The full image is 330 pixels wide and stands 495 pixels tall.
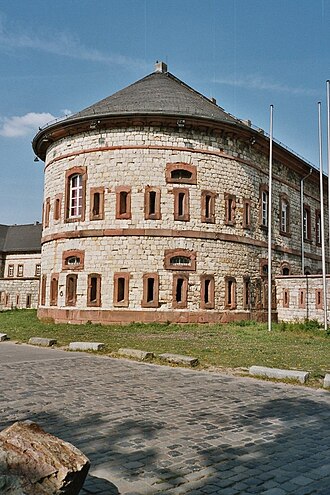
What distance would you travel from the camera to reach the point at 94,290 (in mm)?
23844

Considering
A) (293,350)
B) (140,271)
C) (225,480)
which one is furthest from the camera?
(140,271)

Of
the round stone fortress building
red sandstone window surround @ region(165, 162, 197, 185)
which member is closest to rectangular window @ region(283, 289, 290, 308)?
the round stone fortress building

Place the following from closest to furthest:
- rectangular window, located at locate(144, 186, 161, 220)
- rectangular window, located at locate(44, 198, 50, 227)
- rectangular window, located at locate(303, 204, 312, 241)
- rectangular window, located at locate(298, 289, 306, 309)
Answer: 1. rectangular window, located at locate(144, 186, 161, 220)
2. rectangular window, located at locate(298, 289, 306, 309)
3. rectangular window, located at locate(44, 198, 50, 227)
4. rectangular window, located at locate(303, 204, 312, 241)

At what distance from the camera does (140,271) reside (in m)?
23.4

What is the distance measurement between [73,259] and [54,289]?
206 centimetres

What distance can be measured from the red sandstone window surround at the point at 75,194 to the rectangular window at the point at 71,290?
9.69 feet

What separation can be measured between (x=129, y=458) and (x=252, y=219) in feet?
75.0

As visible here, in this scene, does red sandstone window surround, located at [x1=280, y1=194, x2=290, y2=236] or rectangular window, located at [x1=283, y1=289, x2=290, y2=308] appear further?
red sandstone window surround, located at [x1=280, y1=194, x2=290, y2=236]

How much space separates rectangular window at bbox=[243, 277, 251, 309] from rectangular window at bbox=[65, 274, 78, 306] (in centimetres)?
869

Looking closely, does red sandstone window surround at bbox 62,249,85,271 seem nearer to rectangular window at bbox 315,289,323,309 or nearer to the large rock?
rectangular window at bbox 315,289,323,309

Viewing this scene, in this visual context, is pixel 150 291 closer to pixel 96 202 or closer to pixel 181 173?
pixel 96 202

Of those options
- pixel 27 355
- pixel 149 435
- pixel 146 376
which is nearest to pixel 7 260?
pixel 27 355

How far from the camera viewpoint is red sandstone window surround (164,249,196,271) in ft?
77.7

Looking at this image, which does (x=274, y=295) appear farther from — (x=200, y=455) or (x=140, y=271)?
(x=200, y=455)
